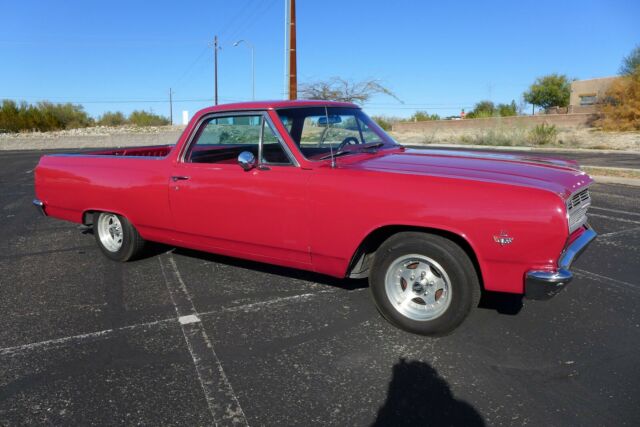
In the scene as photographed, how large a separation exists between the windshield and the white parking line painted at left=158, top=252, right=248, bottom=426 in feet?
5.25

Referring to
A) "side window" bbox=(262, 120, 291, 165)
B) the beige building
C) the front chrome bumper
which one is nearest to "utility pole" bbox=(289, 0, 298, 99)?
"side window" bbox=(262, 120, 291, 165)

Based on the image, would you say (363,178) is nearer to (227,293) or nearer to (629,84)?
(227,293)

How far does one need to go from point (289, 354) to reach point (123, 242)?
273 centimetres

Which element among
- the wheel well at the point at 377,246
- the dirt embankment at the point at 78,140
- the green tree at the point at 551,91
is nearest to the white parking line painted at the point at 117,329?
the wheel well at the point at 377,246

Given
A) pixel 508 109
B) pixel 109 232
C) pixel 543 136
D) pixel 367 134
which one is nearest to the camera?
pixel 367 134

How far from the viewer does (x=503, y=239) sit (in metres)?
3.13

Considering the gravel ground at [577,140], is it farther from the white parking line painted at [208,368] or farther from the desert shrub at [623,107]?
the white parking line painted at [208,368]

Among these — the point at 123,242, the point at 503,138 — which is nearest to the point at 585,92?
the point at 503,138

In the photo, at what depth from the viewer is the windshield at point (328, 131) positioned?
4211 millimetres

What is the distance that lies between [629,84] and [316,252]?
39.8 metres

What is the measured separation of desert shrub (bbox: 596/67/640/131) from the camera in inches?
1348

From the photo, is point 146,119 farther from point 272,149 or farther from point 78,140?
point 272,149

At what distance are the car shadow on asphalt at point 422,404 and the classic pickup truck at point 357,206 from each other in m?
0.53

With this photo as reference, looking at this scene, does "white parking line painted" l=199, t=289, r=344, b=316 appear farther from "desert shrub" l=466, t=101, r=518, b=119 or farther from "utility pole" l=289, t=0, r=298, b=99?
"desert shrub" l=466, t=101, r=518, b=119
